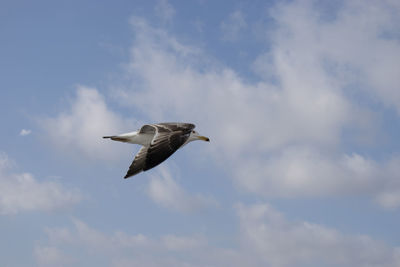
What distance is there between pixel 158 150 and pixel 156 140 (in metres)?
1.00

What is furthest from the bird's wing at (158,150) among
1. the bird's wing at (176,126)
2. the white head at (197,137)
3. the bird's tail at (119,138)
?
the white head at (197,137)

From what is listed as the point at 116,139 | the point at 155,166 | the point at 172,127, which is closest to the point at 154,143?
the point at 155,166

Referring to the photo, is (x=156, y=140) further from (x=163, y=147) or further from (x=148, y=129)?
(x=148, y=129)

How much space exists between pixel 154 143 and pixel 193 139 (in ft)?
22.2

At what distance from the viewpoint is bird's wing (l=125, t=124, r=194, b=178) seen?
754 inches

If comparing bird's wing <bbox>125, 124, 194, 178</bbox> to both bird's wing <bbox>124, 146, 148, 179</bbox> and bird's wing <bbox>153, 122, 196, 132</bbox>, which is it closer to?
bird's wing <bbox>124, 146, 148, 179</bbox>

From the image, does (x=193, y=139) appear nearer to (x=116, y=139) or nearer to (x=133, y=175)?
(x=116, y=139)

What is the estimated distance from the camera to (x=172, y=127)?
925 inches

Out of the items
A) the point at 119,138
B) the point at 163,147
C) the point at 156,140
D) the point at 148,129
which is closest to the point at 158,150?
the point at 163,147

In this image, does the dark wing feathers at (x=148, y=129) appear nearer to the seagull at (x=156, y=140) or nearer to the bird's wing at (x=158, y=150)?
the seagull at (x=156, y=140)

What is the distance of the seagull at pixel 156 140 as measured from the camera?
→ 19.4m

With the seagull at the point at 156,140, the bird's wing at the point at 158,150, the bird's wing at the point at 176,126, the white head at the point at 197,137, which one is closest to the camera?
the bird's wing at the point at 158,150

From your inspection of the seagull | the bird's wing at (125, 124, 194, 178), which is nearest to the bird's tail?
the seagull

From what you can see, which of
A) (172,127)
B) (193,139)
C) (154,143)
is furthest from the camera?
(193,139)
